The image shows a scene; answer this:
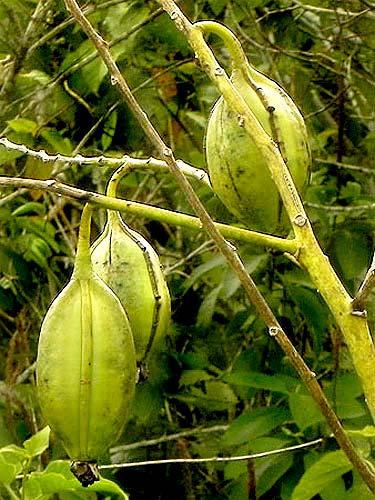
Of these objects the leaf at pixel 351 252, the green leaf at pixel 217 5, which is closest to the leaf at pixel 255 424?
the leaf at pixel 351 252

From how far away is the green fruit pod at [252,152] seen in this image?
85 cm

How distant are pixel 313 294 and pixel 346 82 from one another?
0.62 m

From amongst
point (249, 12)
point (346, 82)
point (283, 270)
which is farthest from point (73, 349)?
point (346, 82)

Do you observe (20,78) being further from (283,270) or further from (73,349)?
(73,349)

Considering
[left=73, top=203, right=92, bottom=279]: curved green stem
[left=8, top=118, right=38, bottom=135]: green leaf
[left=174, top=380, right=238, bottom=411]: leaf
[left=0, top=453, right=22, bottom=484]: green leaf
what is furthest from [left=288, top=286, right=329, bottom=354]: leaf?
[left=73, top=203, right=92, bottom=279]: curved green stem

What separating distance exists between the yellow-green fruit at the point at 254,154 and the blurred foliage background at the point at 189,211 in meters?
0.82

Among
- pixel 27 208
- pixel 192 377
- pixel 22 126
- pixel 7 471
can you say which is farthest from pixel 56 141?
pixel 7 471

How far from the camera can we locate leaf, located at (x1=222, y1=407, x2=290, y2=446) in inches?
66.5

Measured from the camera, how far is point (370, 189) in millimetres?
2195

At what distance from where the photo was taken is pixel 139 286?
885 millimetres

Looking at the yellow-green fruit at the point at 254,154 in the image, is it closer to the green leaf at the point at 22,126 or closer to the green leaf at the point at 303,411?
the green leaf at the point at 303,411

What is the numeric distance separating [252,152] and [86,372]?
237 millimetres

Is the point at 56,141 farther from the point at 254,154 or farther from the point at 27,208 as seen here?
the point at 254,154

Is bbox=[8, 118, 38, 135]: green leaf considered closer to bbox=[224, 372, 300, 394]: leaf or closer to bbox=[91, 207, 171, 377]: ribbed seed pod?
bbox=[224, 372, 300, 394]: leaf
